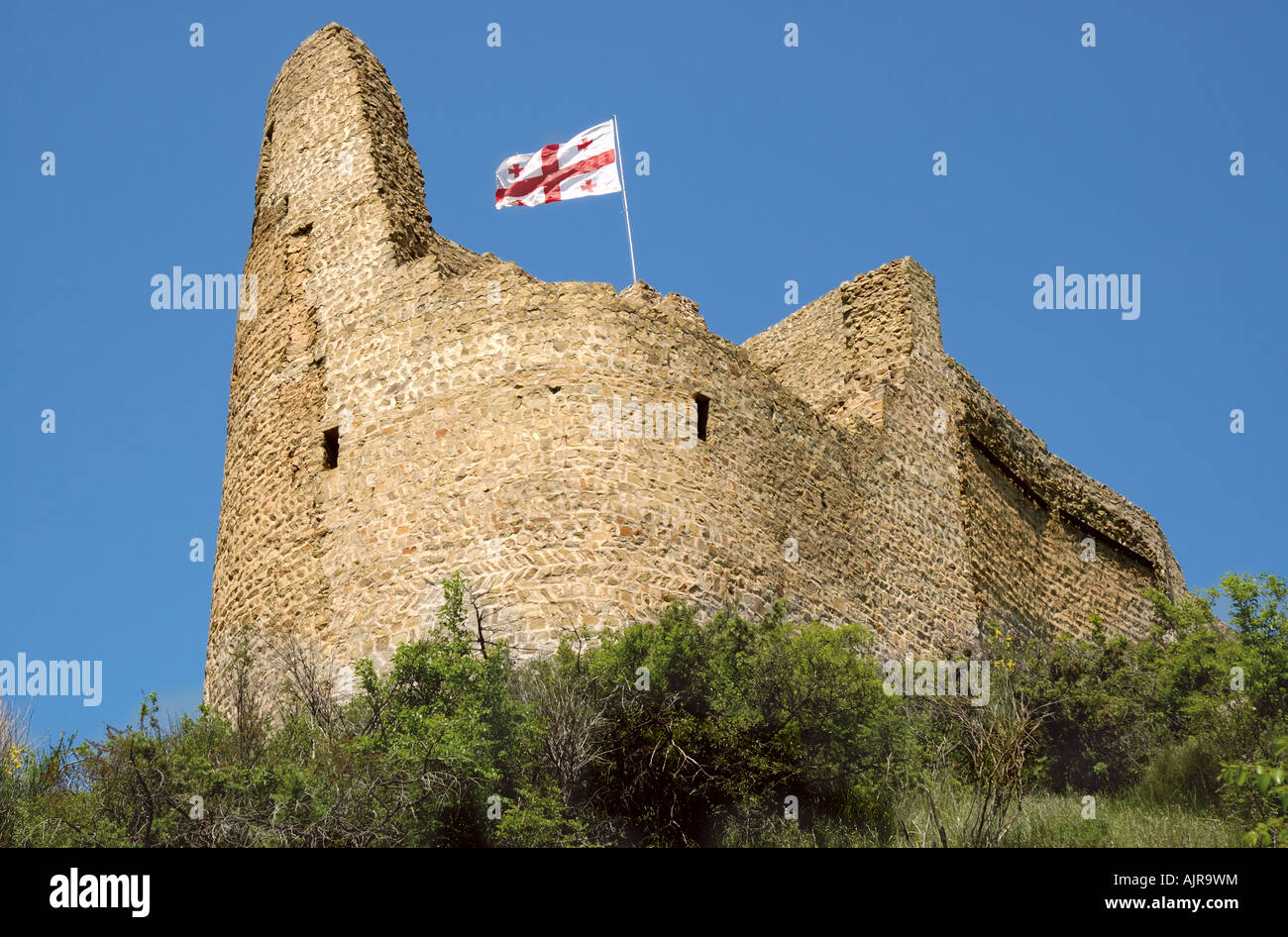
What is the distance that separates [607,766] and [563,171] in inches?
325

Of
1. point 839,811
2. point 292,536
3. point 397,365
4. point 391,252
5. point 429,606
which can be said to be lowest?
point 839,811

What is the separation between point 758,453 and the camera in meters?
15.5

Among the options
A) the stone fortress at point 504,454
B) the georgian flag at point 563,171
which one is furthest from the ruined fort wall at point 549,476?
the georgian flag at point 563,171

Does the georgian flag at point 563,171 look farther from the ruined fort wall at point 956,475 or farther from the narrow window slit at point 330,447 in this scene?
the ruined fort wall at point 956,475

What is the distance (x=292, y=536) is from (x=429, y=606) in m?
2.36

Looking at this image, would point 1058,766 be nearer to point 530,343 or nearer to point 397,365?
point 530,343

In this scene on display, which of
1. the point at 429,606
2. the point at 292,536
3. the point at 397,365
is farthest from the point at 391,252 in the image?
the point at 429,606

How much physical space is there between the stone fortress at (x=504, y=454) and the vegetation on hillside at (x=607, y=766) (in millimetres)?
716

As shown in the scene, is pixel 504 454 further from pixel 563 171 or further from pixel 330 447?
pixel 563 171

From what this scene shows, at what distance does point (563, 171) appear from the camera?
57.0 feet

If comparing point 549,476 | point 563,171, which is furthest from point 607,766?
point 563,171

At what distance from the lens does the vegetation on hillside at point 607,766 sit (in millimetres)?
10906

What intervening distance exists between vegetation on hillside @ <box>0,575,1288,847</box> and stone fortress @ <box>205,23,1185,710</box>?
0.72m

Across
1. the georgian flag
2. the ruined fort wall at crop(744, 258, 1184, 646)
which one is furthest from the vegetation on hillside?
the georgian flag
